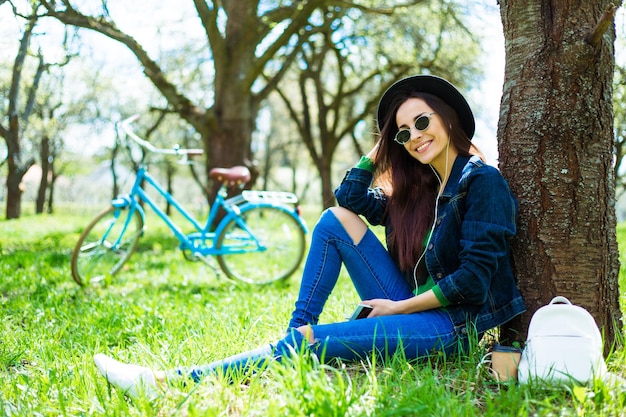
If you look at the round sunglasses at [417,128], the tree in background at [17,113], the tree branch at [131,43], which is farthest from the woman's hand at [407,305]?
the tree branch at [131,43]

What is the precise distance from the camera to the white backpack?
2.01 metres

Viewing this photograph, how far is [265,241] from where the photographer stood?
5.52 meters

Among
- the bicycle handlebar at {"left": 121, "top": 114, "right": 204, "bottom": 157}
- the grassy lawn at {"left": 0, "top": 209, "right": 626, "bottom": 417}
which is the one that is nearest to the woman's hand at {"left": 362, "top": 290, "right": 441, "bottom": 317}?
the grassy lawn at {"left": 0, "top": 209, "right": 626, "bottom": 417}

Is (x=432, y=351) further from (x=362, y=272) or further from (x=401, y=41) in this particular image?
(x=401, y=41)

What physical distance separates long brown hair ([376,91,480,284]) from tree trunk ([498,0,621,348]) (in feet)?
1.07

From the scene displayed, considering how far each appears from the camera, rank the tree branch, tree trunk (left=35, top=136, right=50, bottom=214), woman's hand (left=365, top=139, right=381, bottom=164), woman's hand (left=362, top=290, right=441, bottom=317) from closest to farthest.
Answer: woman's hand (left=362, top=290, right=441, bottom=317) → woman's hand (left=365, top=139, right=381, bottom=164) → the tree branch → tree trunk (left=35, top=136, right=50, bottom=214)

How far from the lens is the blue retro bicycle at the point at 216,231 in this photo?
506cm

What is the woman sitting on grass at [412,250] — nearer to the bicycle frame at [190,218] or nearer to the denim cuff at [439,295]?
the denim cuff at [439,295]

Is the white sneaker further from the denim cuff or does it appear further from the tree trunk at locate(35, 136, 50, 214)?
the tree trunk at locate(35, 136, 50, 214)

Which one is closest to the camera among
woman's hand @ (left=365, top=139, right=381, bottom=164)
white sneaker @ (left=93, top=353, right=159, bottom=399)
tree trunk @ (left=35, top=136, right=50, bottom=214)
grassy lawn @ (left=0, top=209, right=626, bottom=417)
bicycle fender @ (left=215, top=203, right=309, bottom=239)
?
grassy lawn @ (left=0, top=209, right=626, bottom=417)

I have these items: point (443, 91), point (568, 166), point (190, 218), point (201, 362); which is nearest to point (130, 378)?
point (201, 362)

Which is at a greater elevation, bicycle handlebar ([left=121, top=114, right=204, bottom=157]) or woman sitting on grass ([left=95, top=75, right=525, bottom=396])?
bicycle handlebar ([left=121, top=114, right=204, bottom=157])

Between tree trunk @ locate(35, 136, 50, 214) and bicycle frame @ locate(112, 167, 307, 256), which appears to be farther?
tree trunk @ locate(35, 136, 50, 214)

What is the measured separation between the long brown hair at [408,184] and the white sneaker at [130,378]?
3.92ft
